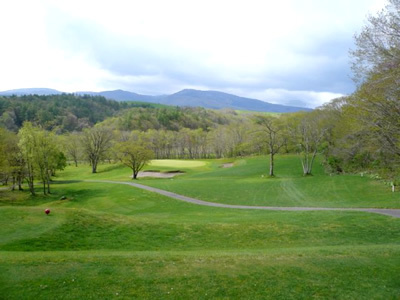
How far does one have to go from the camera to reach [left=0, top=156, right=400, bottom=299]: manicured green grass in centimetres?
951

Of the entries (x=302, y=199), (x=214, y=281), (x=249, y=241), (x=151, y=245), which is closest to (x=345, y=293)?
(x=214, y=281)

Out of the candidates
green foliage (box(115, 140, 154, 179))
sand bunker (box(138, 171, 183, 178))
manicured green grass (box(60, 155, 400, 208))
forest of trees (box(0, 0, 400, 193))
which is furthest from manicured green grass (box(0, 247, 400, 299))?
sand bunker (box(138, 171, 183, 178))

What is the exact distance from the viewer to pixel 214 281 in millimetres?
10094

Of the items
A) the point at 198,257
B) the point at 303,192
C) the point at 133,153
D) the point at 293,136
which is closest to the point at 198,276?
the point at 198,257

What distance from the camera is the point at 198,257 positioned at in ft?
41.0

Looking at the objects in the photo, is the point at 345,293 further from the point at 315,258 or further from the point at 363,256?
the point at 363,256

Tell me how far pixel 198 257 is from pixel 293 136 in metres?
43.6

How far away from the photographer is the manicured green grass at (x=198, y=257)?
9.51 metres

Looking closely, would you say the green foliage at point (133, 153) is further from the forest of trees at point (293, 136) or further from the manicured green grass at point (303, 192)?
the manicured green grass at point (303, 192)

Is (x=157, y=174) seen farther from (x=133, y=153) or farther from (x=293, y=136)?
(x=293, y=136)

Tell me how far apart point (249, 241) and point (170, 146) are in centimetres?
10911

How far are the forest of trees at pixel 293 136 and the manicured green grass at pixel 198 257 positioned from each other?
5852 millimetres

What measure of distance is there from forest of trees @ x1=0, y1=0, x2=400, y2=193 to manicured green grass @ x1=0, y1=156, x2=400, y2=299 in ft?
19.2

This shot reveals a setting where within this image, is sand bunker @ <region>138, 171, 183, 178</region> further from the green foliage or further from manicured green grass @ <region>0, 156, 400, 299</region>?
manicured green grass @ <region>0, 156, 400, 299</region>
